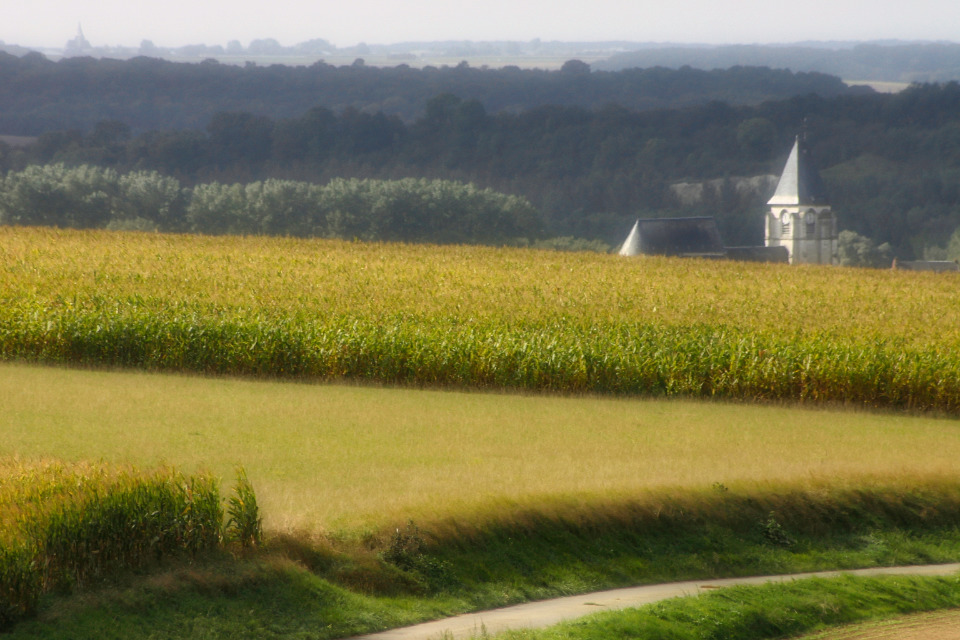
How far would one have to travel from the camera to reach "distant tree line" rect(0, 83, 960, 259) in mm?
122875

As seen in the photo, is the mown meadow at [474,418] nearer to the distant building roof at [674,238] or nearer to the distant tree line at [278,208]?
the distant building roof at [674,238]

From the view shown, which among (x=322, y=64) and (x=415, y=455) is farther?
(x=322, y=64)

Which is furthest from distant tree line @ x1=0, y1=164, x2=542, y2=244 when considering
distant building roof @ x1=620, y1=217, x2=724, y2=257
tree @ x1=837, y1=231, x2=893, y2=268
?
tree @ x1=837, y1=231, x2=893, y2=268

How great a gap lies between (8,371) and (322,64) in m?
175

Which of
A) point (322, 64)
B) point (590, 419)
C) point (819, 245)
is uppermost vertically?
point (322, 64)

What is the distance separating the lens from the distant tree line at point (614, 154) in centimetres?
12288

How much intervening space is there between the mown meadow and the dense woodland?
307ft

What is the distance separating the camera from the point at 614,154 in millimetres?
144625

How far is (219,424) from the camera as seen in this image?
53.6 feet

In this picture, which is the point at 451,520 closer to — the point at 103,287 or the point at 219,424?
the point at 219,424

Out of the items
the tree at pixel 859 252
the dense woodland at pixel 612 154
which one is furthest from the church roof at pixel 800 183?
the dense woodland at pixel 612 154

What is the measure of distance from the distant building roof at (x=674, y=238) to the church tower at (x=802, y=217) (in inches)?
486

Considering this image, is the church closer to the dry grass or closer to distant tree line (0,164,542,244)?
distant tree line (0,164,542,244)

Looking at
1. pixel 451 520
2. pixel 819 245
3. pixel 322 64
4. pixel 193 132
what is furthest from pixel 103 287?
→ pixel 322 64
